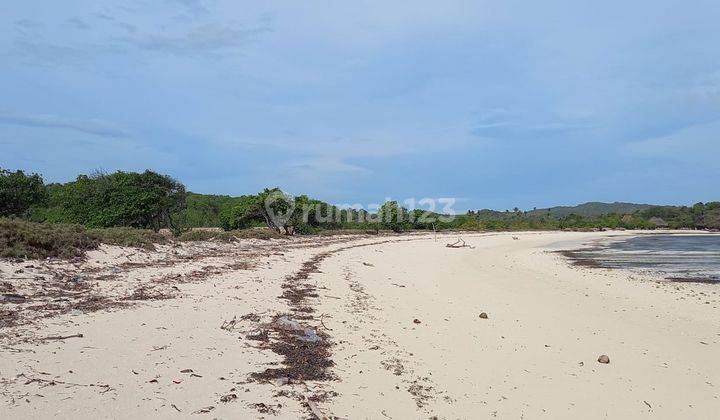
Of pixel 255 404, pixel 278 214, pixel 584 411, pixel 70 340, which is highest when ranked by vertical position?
pixel 278 214

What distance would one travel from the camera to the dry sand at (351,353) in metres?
4.67

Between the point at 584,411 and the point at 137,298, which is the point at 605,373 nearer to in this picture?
the point at 584,411

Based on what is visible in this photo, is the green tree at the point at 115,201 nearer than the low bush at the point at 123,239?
No

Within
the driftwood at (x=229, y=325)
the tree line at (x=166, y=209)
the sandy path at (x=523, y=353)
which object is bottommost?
the sandy path at (x=523, y=353)

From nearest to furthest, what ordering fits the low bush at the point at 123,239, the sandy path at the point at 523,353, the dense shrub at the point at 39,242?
the sandy path at the point at 523,353, the dense shrub at the point at 39,242, the low bush at the point at 123,239

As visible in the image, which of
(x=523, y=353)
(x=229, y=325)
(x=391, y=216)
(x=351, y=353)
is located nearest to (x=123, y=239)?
(x=229, y=325)

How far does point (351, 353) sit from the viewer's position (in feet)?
22.0

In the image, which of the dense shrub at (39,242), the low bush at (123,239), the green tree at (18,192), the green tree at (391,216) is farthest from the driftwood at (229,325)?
the green tree at (391,216)

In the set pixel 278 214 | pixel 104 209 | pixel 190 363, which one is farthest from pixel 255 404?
pixel 278 214

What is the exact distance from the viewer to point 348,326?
8406 mm

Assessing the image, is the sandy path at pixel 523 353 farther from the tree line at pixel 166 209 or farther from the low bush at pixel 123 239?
the tree line at pixel 166 209

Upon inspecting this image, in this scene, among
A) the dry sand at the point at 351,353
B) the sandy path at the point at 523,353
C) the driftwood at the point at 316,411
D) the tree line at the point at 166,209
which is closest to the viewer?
the driftwood at the point at 316,411

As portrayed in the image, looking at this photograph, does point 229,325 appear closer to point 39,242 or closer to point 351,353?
point 351,353

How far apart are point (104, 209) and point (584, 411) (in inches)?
1339
